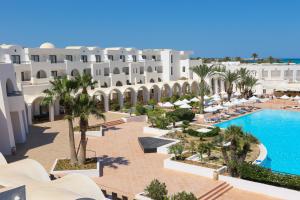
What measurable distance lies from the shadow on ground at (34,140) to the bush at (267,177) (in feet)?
53.0

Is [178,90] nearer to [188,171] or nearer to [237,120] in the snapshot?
[237,120]

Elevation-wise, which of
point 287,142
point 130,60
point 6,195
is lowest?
point 287,142

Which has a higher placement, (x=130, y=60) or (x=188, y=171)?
(x=130, y=60)

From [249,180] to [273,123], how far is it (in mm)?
20664

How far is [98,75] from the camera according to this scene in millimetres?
48812

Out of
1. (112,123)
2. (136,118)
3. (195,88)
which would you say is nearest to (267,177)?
(112,123)

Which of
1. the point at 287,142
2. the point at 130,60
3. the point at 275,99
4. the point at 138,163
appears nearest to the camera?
the point at 138,163

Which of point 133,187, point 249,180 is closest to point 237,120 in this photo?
point 249,180

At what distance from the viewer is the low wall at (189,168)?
19094mm

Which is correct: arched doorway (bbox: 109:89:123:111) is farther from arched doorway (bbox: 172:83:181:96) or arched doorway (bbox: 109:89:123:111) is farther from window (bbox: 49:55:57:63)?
arched doorway (bbox: 172:83:181:96)

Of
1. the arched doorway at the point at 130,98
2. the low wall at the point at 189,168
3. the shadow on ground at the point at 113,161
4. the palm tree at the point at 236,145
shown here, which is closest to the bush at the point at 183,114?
the arched doorway at the point at 130,98

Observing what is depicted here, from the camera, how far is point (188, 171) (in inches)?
785

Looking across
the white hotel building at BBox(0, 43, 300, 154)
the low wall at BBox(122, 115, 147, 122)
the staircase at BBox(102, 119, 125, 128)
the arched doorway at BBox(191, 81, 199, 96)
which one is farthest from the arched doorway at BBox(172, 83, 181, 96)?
the staircase at BBox(102, 119, 125, 128)

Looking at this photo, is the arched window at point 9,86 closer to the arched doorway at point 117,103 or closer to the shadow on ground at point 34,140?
the shadow on ground at point 34,140
